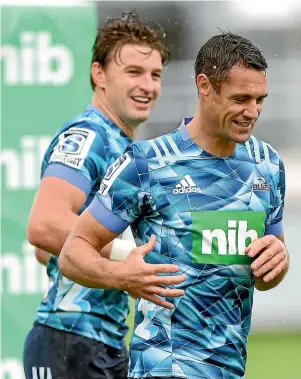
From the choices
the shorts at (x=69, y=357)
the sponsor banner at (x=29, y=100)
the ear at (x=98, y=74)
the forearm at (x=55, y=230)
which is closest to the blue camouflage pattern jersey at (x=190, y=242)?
the forearm at (x=55, y=230)

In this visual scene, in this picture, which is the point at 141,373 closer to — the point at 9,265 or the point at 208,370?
the point at 208,370

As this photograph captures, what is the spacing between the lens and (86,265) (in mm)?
4012

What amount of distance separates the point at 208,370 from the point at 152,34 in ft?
7.13

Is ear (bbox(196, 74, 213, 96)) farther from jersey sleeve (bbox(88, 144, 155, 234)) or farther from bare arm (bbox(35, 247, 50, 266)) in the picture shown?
bare arm (bbox(35, 247, 50, 266))

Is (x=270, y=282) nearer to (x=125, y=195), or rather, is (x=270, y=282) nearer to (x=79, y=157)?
(x=125, y=195)

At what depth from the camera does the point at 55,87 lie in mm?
7094

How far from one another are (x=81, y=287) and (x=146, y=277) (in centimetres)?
123

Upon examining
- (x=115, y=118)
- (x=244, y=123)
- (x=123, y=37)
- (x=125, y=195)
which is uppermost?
(x=123, y=37)

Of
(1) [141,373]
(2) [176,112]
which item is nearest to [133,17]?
(1) [141,373]

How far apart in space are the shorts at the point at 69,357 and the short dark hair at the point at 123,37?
4.19ft

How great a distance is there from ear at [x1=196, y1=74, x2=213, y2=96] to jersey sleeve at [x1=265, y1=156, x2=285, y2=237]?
0.41 m

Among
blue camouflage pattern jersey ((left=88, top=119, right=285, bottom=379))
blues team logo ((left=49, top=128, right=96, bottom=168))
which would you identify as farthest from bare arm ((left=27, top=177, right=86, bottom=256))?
blue camouflage pattern jersey ((left=88, top=119, right=285, bottom=379))

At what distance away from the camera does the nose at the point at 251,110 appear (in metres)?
4.01

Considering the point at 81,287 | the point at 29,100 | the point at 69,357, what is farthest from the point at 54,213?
the point at 29,100
